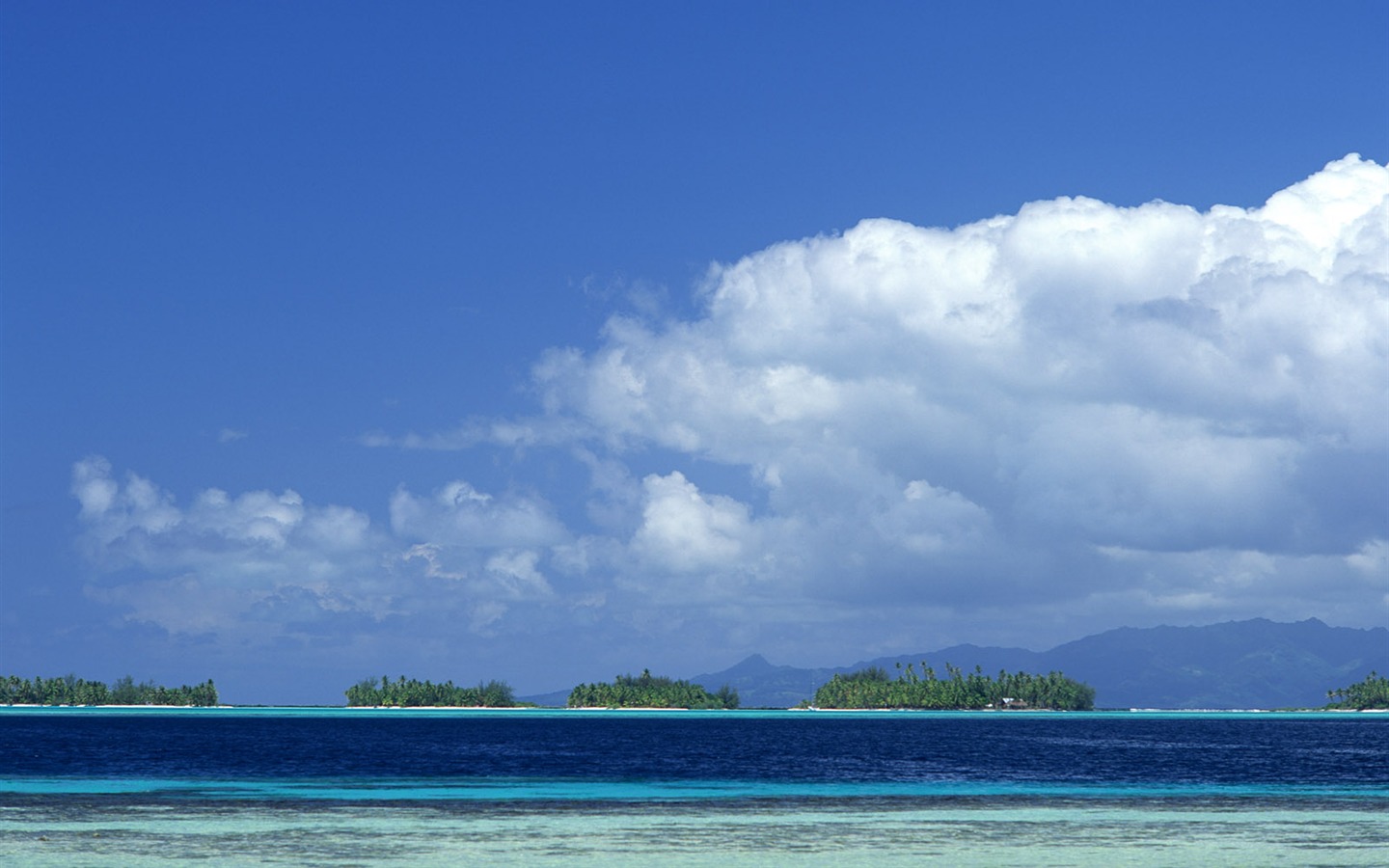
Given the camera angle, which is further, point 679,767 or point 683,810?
point 679,767

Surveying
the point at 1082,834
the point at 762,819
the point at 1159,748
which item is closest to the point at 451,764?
the point at 762,819

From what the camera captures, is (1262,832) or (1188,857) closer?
(1188,857)

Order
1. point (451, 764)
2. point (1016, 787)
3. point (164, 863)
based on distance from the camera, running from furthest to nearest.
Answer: point (451, 764) → point (1016, 787) → point (164, 863)

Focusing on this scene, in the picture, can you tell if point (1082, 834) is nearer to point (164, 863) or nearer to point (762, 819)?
point (762, 819)

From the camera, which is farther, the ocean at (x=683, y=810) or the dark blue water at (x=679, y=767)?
the dark blue water at (x=679, y=767)

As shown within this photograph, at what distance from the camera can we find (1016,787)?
96.4m

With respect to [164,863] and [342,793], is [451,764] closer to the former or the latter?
[342,793]

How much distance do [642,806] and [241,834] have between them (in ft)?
76.1

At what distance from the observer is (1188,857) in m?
52.4

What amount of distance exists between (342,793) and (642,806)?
64.4 feet

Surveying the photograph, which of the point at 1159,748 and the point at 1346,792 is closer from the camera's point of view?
the point at 1346,792

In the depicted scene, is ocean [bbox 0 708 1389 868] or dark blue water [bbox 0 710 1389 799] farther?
dark blue water [bbox 0 710 1389 799]

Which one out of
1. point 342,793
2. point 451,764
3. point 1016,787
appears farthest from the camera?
point 451,764

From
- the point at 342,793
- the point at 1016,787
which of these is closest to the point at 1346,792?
the point at 1016,787
